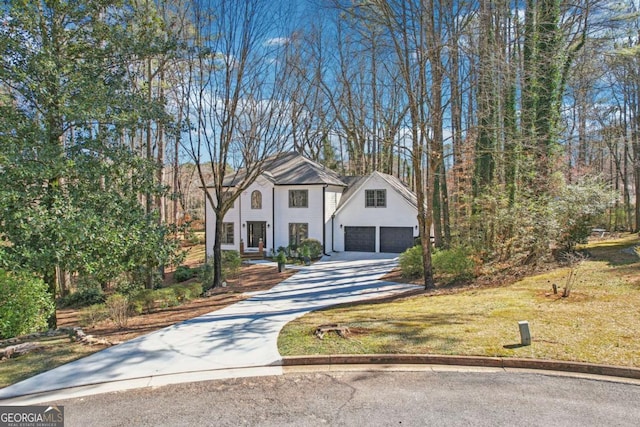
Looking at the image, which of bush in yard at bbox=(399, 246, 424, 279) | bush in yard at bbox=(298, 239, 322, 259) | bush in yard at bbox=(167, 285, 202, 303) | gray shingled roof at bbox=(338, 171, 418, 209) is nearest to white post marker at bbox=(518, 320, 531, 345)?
bush in yard at bbox=(399, 246, 424, 279)

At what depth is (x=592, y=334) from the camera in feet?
22.3

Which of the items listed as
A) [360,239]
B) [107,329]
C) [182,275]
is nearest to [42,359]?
[107,329]

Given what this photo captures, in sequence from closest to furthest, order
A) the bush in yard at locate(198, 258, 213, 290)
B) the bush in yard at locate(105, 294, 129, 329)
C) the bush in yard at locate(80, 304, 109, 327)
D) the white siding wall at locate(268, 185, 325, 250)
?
the bush in yard at locate(105, 294, 129, 329), the bush in yard at locate(80, 304, 109, 327), the bush in yard at locate(198, 258, 213, 290), the white siding wall at locate(268, 185, 325, 250)

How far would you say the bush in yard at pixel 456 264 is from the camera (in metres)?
13.3

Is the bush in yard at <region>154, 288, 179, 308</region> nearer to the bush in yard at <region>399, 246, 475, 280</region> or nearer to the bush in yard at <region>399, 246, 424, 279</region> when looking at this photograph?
the bush in yard at <region>399, 246, 424, 279</region>

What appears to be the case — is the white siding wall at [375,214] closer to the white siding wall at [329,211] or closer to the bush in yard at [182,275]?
the white siding wall at [329,211]

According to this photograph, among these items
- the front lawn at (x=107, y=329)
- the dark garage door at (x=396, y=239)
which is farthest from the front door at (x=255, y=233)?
the front lawn at (x=107, y=329)

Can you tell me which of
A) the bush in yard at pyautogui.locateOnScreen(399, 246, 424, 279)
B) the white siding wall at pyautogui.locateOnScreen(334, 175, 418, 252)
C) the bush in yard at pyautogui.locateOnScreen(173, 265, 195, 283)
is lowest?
the bush in yard at pyautogui.locateOnScreen(173, 265, 195, 283)

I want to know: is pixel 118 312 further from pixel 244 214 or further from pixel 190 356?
pixel 244 214

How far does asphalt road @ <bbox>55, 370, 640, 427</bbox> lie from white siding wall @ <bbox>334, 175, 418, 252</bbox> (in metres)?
18.1

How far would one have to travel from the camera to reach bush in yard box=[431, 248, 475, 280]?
13.3 m

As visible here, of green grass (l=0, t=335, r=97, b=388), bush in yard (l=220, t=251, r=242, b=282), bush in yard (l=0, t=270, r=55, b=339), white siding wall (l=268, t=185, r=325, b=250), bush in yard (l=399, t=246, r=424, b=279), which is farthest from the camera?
white siding wall (l=268, t=185, r=325, b=250)

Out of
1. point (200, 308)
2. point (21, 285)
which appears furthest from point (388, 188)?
point (21, 285)

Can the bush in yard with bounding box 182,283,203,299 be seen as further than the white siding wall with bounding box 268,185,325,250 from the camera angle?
No
